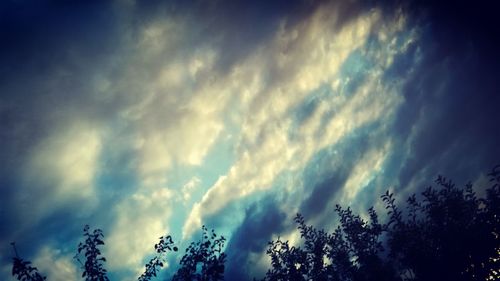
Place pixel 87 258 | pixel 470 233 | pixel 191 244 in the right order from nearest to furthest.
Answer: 1. pixel 87 258
2. pixel 191 244
3. pixel 470 233

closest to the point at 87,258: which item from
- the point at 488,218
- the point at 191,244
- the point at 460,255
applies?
the point at 191,244

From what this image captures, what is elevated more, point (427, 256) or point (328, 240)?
point (328, 240)

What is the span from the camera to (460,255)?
33.8m

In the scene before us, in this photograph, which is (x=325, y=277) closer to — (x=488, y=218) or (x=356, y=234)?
(x=356, y=234)

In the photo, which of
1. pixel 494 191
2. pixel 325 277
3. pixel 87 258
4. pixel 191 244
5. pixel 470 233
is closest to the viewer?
pixel 87 258

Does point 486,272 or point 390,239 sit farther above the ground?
point 390,239

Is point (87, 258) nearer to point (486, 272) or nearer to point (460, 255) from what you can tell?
point (460, 255)

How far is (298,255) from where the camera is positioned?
4028 cm

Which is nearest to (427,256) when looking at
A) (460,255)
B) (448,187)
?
(460,255)

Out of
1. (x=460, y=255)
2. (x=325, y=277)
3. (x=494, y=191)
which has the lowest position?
(x=460, y=255)

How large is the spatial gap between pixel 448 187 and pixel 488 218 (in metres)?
5.20

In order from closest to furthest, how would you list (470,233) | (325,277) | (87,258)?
(87,258) → (470,233) → (325,277)

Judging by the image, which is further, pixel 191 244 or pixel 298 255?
pixel 298 255

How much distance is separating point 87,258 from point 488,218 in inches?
1619
